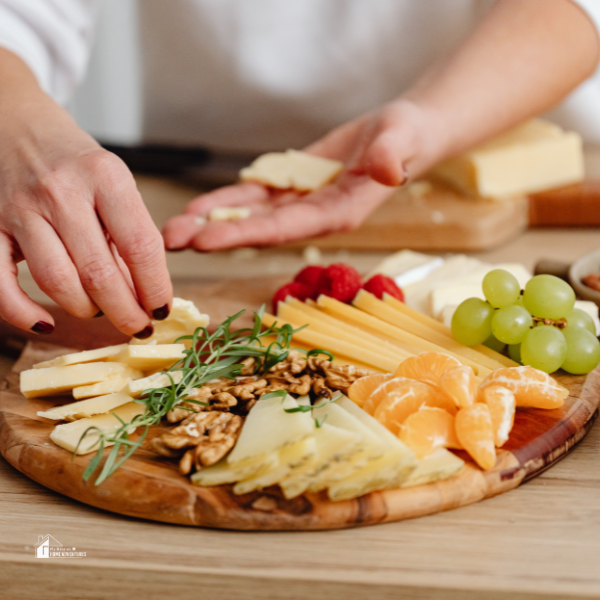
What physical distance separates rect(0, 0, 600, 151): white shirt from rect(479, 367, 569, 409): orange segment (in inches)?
61.9

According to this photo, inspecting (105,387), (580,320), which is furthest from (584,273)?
(105,387)

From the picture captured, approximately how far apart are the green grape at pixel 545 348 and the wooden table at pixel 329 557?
0.22 metres

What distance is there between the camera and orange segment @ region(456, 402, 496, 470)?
907 mm

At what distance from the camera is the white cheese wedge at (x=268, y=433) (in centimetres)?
86

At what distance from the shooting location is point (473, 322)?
1.20 meters

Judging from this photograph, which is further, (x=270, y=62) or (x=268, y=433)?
(x=270, y=62)

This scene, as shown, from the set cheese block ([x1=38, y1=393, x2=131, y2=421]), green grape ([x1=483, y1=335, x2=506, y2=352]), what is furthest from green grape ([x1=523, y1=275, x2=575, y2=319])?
cheese block ([x1=38, y1=393, x2=131, y2=421])

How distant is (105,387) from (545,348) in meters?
0.72

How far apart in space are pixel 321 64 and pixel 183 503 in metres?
1.91

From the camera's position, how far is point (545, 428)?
3.29 ft

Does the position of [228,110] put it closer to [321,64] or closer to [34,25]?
[321,64]

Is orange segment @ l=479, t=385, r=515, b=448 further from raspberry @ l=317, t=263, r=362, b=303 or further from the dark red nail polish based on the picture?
the dark red nail polish

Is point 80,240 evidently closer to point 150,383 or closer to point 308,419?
point 150,383

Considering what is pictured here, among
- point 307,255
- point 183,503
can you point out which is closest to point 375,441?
point 183,503
